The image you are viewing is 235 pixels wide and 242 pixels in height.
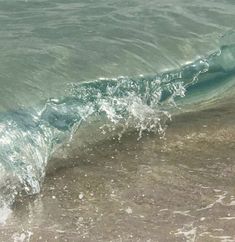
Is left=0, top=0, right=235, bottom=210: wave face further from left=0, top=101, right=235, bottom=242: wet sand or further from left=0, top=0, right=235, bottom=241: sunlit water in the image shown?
left=0, top=101, right=235, bottom=242: wet sand

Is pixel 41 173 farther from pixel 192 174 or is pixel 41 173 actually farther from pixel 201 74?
pixel 201 74

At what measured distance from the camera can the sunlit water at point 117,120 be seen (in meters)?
3.75

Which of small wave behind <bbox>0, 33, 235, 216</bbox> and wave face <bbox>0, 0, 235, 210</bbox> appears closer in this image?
small wave behind <bbox>0, 33, 235, 216</bbox>

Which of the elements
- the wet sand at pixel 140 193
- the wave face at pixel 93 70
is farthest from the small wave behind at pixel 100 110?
the wet sand at pixel 140 193

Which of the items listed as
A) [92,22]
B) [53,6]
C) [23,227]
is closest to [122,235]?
[23,227]

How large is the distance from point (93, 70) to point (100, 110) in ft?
1.77

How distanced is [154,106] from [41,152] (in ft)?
4.00

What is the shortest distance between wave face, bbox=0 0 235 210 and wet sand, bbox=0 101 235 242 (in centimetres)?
20

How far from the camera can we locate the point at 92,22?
635 cm

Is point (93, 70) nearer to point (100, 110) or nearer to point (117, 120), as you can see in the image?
point (100, 110)

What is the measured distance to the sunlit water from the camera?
3748 mm

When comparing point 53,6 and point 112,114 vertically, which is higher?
point 53,6

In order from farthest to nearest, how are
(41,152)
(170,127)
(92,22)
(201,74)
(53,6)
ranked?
(53,6)
(92,22)
(201,74)
(170,127)
(41,152)

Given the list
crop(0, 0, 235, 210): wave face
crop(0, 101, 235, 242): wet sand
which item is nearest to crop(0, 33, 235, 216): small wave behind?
crop(0, 0, 235, 210): wave face
